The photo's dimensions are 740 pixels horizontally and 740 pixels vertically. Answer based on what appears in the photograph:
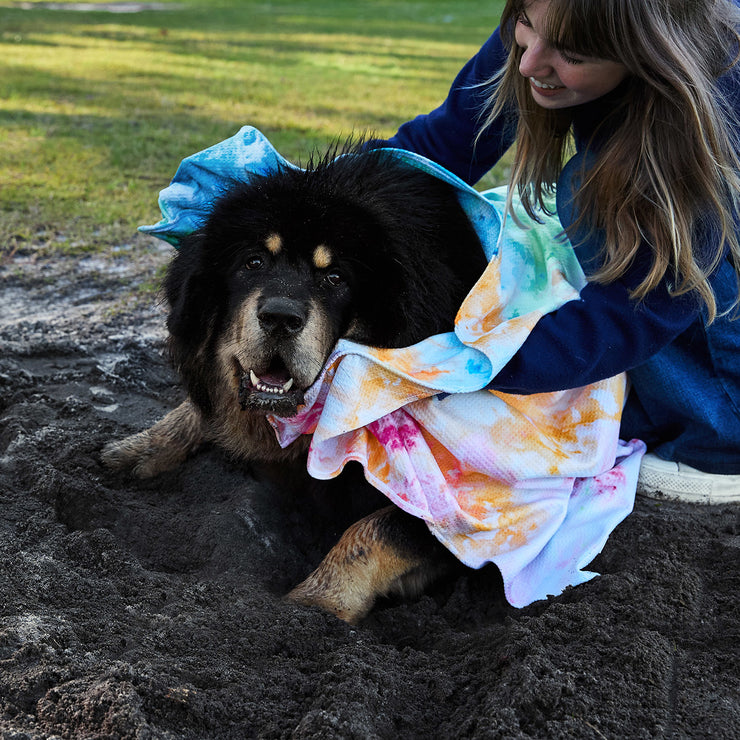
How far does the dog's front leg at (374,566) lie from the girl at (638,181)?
0.63m

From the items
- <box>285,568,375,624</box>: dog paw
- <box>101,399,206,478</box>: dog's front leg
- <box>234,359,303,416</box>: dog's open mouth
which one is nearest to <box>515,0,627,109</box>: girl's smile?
<box>234,359,303,416</box>: dog's open mouth

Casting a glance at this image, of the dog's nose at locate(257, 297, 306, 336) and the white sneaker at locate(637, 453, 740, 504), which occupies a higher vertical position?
the dog's nose at locate(257, 297, 306, 336)

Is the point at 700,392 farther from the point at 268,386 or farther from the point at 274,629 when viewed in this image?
the point at 274,629

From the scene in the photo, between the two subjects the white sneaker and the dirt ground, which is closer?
the dirt ground

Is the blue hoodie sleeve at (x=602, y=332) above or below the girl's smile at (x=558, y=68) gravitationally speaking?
below

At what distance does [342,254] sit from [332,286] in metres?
0.12

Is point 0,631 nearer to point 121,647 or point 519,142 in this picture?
point 121,647

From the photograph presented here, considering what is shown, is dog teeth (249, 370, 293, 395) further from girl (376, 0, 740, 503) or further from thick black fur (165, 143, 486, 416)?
girl (376, 0, 740, 503)

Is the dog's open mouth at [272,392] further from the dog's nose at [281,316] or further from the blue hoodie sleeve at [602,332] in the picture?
the blue hoodie sleeve at [602,332]

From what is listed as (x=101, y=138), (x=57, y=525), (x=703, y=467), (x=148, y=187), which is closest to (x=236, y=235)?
(x=57, y=525)

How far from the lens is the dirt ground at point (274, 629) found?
2156 mm

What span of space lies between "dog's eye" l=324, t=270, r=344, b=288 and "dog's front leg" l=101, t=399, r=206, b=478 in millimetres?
906

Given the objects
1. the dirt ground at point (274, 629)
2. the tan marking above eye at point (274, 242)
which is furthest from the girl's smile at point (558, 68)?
the dirt ground at point (274, 629)

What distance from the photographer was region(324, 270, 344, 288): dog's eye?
3.04 meters
